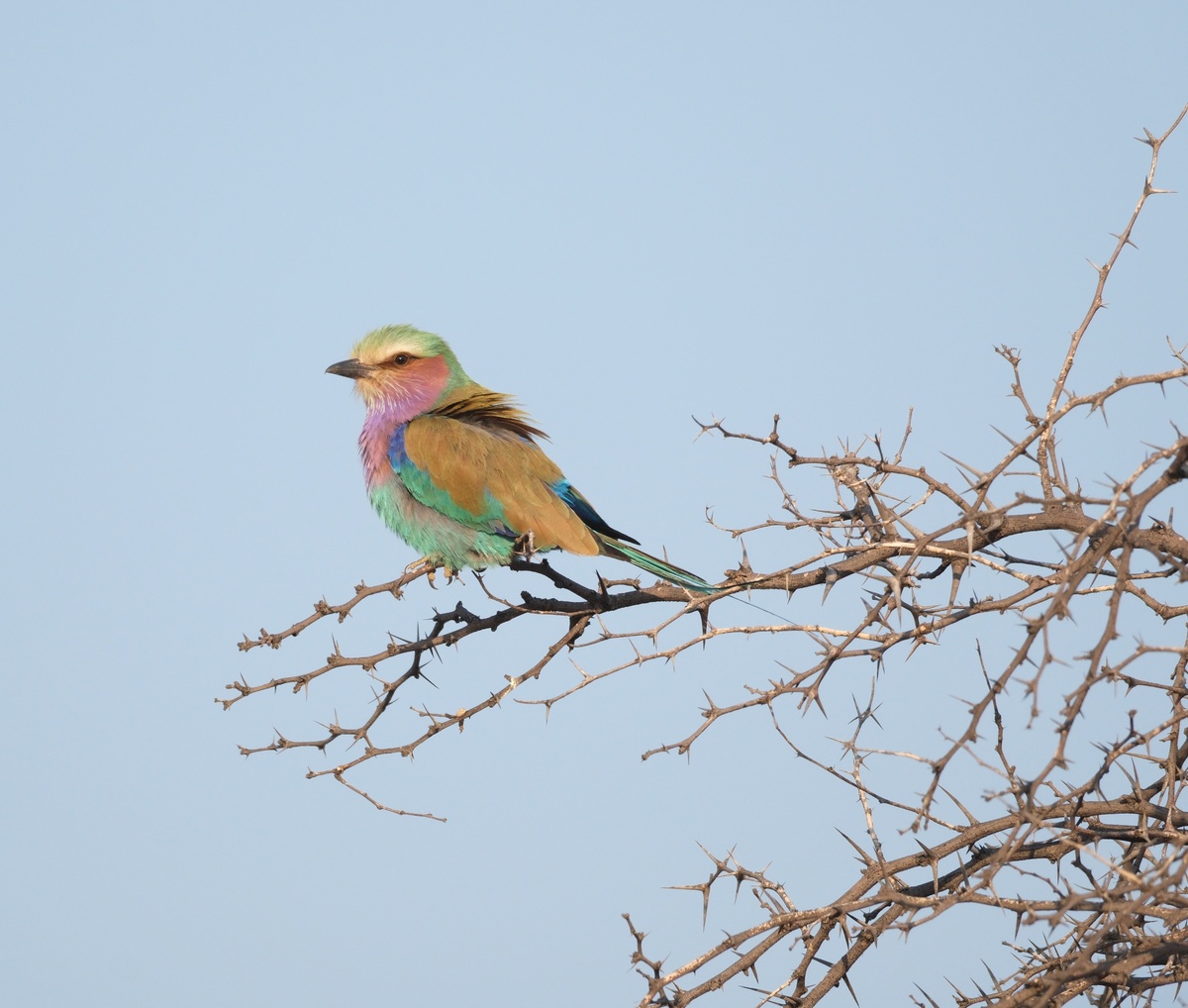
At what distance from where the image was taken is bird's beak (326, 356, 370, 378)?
5.84 meters

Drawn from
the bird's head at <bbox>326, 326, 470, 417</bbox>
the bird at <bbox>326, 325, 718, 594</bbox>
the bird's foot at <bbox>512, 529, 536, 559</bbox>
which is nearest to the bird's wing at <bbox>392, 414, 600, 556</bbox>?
the bird at <bbox>326, 325, 718, 594</bbox>

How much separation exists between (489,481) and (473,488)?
67 mm

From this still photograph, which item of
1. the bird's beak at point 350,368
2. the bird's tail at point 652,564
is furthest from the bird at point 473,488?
the bird's beak at point 350,368

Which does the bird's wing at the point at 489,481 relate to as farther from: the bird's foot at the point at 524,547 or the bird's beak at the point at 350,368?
the bird's beak at the point at 350,368

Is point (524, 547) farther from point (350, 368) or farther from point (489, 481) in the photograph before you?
point (350, 368)

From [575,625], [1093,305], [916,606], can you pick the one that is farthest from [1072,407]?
[575,625]

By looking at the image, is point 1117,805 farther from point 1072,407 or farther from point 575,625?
point 575,625

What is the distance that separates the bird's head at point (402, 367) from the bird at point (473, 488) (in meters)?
0.14

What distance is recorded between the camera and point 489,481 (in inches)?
192

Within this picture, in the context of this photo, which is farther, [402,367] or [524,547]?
[402,367]

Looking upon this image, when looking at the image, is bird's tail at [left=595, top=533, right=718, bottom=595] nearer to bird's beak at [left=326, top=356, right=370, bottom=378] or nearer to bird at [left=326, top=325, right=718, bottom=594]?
bird at [left=326, top=325, right=718, bottom=594]

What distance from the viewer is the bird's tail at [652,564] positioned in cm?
433

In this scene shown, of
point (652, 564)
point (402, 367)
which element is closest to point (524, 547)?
point (652, 564)

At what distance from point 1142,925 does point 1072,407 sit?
44.8 inches
